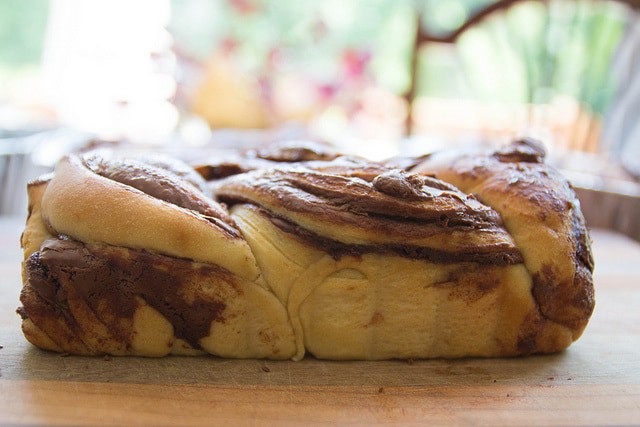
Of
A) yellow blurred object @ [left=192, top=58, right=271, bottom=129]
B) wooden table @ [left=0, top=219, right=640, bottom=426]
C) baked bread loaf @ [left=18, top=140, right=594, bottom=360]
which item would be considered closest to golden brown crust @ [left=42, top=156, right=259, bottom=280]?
baked bread loaf @ [left=18, top=140, right=594, bottom=360]

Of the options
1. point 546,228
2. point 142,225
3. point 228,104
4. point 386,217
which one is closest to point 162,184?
point 142,225

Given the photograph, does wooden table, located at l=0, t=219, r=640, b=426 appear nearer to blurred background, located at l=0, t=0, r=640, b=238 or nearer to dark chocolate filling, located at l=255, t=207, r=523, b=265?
dark chocolate filling, located at l=255, t=207, r=523, b=265

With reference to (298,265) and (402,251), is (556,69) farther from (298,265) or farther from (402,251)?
(298,265)

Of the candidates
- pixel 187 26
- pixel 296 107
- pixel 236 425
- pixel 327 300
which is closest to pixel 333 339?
pixel 327 300

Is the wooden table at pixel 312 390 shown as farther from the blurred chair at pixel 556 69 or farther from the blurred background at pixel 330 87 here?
the blurred chair at pixel 556 69

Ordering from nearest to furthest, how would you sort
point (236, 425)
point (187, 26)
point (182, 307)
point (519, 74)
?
point (236, 425) < point (182, 307) < point (519, 74) < point (187, 26)

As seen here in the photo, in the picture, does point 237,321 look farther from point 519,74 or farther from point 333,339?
point 519,74
